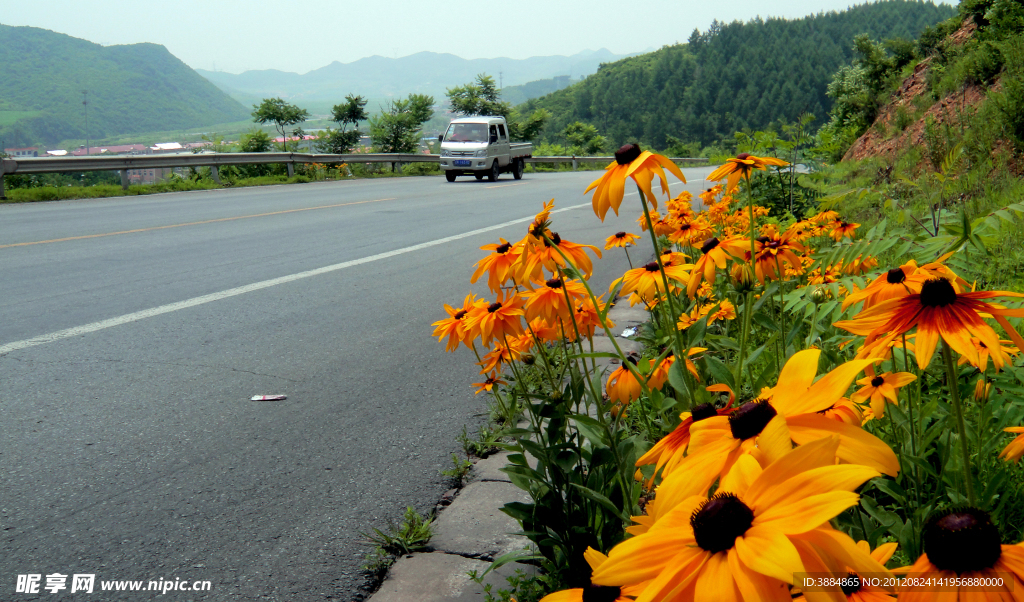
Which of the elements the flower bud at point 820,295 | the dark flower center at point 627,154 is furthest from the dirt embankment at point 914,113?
the dark flower center at point 627,154

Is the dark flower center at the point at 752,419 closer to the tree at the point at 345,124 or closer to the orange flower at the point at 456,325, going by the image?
the orange flower at the point at 456,325

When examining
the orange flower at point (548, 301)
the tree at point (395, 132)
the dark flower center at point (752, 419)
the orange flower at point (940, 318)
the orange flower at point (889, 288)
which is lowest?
the orange flower at point (548, 301)

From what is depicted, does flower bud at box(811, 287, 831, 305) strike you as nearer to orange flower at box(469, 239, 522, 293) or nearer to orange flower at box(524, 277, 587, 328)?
orange flower at box(524, 277, 587, 328)

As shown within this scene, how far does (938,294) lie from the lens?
0.88 metres

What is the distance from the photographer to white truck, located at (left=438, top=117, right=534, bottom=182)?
65.6 feet

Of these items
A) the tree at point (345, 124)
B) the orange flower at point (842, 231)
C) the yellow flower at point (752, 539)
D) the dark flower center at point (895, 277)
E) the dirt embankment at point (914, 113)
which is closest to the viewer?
the yellow flower at point (752, 539)

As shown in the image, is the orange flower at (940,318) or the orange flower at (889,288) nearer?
the orange flower at (940,318)

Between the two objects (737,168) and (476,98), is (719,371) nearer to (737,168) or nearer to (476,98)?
(737,168)

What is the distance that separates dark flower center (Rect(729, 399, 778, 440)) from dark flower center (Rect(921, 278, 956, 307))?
1.13 feet

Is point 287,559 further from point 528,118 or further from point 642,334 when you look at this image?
point 528,118

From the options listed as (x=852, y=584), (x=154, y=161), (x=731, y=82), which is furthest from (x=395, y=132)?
(x=731, y=82)

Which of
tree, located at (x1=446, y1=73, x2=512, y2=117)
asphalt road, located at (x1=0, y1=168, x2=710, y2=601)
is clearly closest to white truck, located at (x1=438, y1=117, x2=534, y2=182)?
asphalt road, located at (x1=0, y1=168, x2=710, y2=601)

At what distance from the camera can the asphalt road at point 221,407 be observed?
82.9 inches

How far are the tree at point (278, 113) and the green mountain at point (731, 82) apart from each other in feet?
264
